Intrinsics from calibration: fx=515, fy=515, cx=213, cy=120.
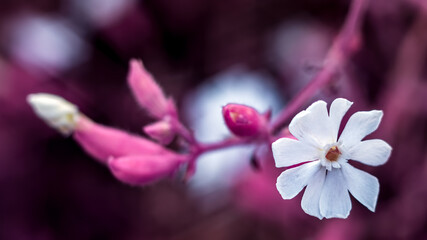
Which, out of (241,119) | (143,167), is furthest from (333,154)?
(143,167)

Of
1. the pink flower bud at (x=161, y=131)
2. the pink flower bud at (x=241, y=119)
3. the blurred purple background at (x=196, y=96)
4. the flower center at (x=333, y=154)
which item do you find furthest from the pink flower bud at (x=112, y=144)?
the blurred purple background at (x=196, y=96)

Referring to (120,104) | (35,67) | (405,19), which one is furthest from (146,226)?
(405,19)

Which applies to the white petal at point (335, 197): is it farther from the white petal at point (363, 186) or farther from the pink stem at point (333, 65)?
the pink stem at point (333, 65)

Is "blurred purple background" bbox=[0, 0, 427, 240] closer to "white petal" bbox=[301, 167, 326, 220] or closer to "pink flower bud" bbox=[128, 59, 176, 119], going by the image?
"pink flower bud" bbox=[128, 59, 176, 119]

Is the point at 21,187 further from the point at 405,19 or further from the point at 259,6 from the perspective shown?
the point at 405,19

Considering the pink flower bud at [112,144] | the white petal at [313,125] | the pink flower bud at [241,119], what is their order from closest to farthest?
the white petal at [313,125], the pink flower bud at [241,119], the pink flower bud at [112,144]

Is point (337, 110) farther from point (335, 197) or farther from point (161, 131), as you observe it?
point (161, 131)
